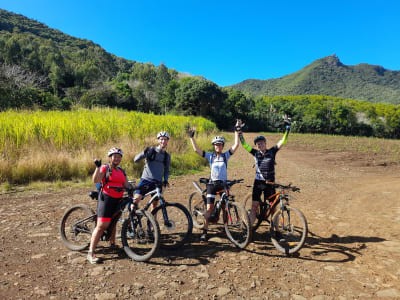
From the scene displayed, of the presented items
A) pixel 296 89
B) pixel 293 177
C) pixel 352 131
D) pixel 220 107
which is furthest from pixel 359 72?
pixel 293 177

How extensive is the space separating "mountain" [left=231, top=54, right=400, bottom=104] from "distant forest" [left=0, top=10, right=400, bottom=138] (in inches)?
2858

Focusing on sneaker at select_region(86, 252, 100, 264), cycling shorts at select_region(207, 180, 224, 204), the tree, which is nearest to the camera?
sneaker at select_region(86, 252, 100, 264)

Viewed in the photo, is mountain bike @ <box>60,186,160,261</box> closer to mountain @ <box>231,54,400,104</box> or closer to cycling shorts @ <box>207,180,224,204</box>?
cycling shorts @ <box>207,180,224,204</box>

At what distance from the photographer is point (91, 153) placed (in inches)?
367

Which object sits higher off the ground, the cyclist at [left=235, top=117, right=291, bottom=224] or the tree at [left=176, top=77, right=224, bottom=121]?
the tree at [left=176, top=77, right=224, bottom=121]

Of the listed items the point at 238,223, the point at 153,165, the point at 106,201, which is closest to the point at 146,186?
the point at 153,165

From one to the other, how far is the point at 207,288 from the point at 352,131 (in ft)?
223

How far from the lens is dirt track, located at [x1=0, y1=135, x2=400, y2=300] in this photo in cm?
309

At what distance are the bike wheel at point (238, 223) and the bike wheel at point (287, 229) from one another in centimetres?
50

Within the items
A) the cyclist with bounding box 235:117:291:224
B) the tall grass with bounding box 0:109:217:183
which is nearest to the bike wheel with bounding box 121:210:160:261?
the cyclist with bounding box 235:117:291:224

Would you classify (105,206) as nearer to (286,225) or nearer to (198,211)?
(198,211)

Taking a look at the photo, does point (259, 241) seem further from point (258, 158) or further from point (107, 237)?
point (107, 237)

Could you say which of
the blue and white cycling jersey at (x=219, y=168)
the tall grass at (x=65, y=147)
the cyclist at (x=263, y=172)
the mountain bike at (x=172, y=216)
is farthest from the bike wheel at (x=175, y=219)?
the tall grass at (x=65, y=147)

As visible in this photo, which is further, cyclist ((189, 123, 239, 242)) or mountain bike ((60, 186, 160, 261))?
cyclist ((189, 123, 239, 242))
